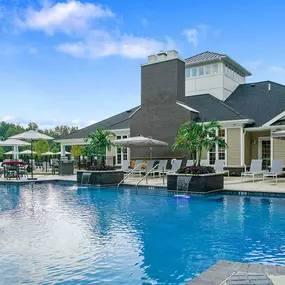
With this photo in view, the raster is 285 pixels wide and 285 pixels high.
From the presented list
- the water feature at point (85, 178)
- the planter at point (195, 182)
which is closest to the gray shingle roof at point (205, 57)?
the water feature at point (85, 178)

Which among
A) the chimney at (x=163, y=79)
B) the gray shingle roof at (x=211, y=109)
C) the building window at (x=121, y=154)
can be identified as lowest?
the building window at (x=121, y=154)

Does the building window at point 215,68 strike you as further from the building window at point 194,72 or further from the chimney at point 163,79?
the chimney at point 163,79

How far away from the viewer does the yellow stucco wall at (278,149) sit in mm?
18000

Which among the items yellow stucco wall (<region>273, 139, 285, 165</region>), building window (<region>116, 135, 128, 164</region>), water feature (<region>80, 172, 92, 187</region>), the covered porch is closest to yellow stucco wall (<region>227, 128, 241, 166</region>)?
the covered porch

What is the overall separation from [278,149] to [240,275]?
1574cm

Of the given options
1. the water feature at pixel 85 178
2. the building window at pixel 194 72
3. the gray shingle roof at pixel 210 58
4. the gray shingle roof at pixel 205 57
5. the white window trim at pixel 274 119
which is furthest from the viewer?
the building window at pixel 194 72

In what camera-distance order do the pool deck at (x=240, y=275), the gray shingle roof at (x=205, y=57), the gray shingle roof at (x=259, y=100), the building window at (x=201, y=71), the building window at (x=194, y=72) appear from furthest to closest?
the building window at (x=194, y=72) → the building window at (x=201, y=71) → the gray shingle roof at (x=205, y=57) → the gray shingle roof at (x=259, y=100) → the pool deck at (x=240, y=275)

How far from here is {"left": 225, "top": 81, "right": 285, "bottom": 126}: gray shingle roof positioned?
19469 millimetres

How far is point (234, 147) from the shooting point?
18.7 meters

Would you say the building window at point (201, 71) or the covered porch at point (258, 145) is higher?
the building window at point (201, 71)

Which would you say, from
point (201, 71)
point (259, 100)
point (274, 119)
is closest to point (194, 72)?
point (201, 71)

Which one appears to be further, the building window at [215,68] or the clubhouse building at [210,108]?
the building window at [215,68]

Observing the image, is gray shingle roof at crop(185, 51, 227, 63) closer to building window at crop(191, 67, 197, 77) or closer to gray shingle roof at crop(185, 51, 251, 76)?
gray shingle roof at crop(185, 51, 251, 76)

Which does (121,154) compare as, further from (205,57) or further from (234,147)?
(205,57)
